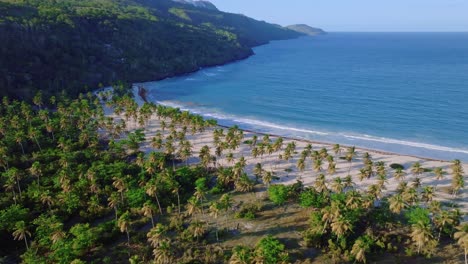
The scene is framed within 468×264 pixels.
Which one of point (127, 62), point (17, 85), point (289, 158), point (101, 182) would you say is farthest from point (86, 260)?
point (127, 62)

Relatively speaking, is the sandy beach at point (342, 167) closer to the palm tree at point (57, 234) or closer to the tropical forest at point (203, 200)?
the tropical forest at point (203, 200)

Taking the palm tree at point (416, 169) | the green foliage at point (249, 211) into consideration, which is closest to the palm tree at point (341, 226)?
the green foliage at point (249, 211)

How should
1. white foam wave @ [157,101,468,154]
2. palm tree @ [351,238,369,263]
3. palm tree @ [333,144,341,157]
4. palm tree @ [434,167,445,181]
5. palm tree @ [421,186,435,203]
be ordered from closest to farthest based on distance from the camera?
palm tree @ [351,238,369,263], palm tree @ [421,186,435,203], palm tree @ [434,167,445,181], palm tree @ [333,144,341,157], white foam wave @ [157,101,468,154]

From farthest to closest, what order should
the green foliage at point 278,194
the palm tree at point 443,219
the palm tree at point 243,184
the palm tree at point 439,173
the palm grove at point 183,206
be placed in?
1. the palm tree at point 439,173
2. the palm tree at point 243,184
3. the green foliage at point 278,194
4. the palm grove at point 183,206
5. the palm tree at point 443,219

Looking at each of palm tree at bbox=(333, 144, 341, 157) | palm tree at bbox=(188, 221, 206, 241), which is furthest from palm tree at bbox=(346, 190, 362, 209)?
palm tree at bbox=(333, 144, 341, 157)

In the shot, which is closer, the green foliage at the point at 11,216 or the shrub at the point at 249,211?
the green foliage at the point at 11,216

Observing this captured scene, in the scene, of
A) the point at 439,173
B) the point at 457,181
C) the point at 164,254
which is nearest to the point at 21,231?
the point at 164,254

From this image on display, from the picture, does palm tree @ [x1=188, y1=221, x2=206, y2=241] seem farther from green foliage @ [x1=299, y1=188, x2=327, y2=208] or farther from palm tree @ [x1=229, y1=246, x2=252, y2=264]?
green foliage @ [x1=299, y1=188, x2=327, y2=208]

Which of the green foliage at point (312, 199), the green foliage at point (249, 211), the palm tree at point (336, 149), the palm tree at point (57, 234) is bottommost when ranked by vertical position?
the palm tree at point (57, 234)
